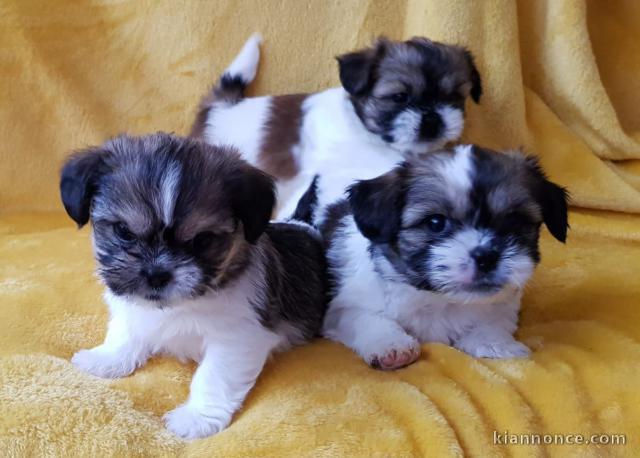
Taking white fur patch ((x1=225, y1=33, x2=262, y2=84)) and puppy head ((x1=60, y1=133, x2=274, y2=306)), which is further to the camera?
white fur patch ((x1=225, y1=33, x2=262, y2=84))

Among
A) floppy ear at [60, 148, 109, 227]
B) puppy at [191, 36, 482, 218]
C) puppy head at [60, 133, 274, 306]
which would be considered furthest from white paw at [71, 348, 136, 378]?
puppy at [191, 36, 482, 218]

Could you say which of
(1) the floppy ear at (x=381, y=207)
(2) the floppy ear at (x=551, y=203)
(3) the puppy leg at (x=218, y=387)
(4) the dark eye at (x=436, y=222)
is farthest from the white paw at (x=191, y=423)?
(2) the floppy ear at (x=551, y=203)

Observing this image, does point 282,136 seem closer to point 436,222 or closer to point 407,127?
point 407,127

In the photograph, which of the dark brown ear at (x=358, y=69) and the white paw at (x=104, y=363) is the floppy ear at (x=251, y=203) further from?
the dark brown ear at (x=358, y=69)

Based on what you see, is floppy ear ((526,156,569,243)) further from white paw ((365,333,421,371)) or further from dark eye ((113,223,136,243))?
dark eye ((113,223,136,243))

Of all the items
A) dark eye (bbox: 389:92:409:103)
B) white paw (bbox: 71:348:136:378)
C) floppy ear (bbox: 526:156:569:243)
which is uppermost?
floppy ear (bbox: 526:156:569:243)

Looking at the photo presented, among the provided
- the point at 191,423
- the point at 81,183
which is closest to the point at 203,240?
the point at 81,183
